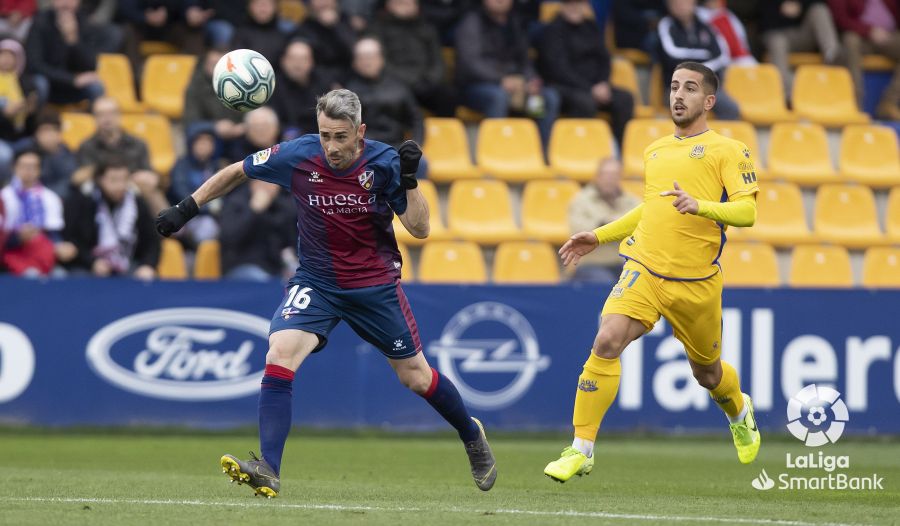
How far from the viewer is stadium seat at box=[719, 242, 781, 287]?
48.9 feet

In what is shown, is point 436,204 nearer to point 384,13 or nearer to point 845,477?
point 384,13

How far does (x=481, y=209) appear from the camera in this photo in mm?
15406

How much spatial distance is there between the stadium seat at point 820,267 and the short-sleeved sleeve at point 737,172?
7043mm

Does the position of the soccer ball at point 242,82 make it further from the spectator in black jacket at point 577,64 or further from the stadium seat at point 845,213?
the stadium seat at point 845,213

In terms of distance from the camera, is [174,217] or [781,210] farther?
[781,210]

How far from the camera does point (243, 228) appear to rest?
1377 cm

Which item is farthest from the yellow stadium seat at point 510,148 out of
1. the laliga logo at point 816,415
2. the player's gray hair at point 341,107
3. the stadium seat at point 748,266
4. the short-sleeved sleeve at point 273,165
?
the player's gray hair at point 341,107

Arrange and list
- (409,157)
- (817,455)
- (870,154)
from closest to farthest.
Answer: (409,157) → (817,455) → (870,154)

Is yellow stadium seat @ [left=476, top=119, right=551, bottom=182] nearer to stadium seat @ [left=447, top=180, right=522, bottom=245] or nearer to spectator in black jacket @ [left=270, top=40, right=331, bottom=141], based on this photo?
stadium seat @ [left=447, top=180, right=522, bottom=245]

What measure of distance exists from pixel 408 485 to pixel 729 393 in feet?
6.99

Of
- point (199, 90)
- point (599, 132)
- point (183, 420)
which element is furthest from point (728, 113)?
point (183, 420)

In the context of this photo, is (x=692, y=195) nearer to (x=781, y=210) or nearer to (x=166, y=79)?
(x=781, y=210)

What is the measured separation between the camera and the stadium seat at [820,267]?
15.2m

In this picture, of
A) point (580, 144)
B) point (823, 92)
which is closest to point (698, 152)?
point (580, 144)
